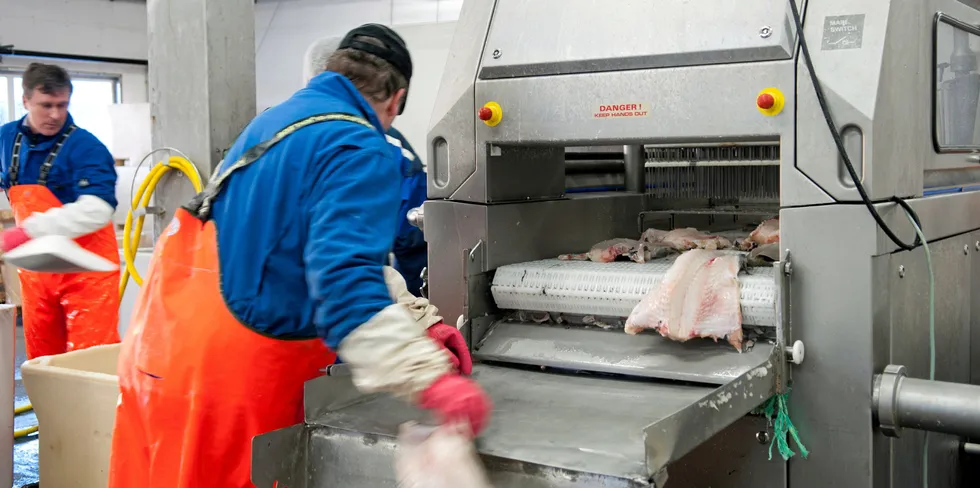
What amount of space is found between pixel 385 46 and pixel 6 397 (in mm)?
2622

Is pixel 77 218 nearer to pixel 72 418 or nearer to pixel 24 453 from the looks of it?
pixel 72 418

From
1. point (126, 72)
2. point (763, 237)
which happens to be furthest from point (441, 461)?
point (126, 72)

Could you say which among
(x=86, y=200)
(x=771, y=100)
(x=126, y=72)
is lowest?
(x=86, y=200)

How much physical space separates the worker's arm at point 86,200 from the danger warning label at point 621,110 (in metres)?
2.55

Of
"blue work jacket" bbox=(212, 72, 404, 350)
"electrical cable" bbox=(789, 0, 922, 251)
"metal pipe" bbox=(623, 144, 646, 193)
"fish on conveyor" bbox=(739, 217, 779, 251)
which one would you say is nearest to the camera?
"blue work jacket" bbox=(212, 72, 404, 350)

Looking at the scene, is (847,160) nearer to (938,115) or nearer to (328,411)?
(938,115)

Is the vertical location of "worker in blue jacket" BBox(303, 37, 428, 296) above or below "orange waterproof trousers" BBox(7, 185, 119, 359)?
above

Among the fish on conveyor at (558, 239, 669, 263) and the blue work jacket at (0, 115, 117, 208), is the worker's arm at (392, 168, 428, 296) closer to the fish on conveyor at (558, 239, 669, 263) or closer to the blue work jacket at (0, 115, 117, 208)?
the fish on conveyor at (558, 239, 669, 263)

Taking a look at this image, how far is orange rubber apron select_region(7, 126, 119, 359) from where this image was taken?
4305 mm

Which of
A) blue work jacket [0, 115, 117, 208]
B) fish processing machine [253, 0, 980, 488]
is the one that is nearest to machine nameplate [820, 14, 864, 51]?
fish processing machine [253, 0, 980, 488]

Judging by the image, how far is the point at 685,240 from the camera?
258 centimetres

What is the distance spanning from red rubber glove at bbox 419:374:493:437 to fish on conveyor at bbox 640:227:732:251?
1.21m

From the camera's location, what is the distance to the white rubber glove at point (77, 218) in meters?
3.69

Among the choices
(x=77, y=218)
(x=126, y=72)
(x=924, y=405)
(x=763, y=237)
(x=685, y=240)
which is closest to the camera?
(x=924, y=405)
